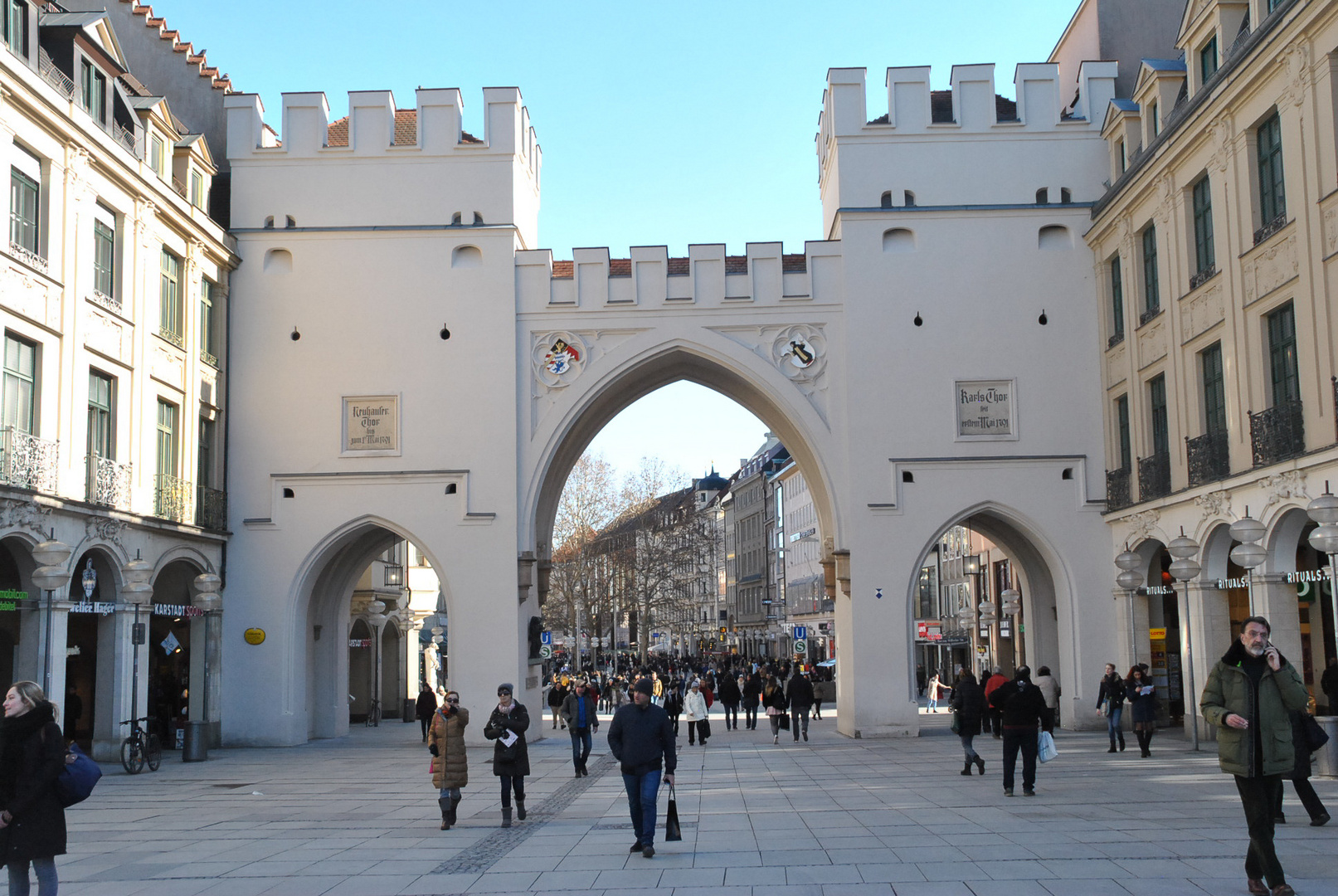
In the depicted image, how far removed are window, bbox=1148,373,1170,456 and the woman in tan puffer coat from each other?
15.2 meters

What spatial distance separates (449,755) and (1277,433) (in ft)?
40.7

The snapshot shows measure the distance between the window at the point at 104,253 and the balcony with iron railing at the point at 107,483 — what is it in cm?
283

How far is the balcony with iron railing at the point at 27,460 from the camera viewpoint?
1898 cm

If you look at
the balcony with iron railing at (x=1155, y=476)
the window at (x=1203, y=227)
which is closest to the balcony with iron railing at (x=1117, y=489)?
the balcony with iron railing at (x=1155, y=476)

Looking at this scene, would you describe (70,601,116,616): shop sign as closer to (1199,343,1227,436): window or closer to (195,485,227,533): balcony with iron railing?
(195,485,227,533): balcony with iron railing

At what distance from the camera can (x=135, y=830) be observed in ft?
45.4

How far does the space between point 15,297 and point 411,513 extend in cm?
934

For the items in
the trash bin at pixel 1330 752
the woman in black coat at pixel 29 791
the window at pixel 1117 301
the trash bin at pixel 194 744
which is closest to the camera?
the woman in black coat at pixel 29 791

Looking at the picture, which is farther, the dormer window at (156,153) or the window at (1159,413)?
the dormer window at (156,153)

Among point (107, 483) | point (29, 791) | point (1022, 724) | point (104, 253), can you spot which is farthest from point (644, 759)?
point (104, 253)

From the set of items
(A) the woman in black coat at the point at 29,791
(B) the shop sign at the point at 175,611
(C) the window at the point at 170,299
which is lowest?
(A) the woman in black coat at the point at 29,791

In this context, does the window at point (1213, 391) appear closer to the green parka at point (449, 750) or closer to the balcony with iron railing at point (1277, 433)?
the balcony with iron railing at point (1277, 433)

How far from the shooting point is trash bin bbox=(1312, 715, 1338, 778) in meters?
15.4

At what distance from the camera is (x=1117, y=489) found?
26125mm
